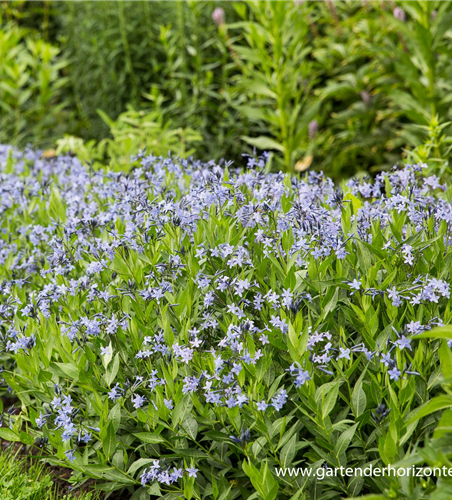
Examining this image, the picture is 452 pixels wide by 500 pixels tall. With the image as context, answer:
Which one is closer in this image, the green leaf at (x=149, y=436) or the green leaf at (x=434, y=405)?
the green leaf at (x=434, y=405)

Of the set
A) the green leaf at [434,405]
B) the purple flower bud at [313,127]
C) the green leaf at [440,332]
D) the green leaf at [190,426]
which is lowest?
the purple flower bud at [313,127]

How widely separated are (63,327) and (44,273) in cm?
45

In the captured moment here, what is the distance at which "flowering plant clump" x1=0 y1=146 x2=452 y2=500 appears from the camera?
2080 mm

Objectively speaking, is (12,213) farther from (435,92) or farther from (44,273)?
(435,92)

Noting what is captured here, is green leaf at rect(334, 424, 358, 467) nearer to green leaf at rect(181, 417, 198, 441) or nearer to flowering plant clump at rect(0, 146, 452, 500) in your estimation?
flowering plant clump at rect(0, 146, 452, 500)

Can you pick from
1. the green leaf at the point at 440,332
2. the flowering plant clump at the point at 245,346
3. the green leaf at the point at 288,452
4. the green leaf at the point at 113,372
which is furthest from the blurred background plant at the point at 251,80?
the green leaf at the point at 440,332

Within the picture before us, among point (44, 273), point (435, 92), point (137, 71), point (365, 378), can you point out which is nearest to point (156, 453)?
point (365, 378)

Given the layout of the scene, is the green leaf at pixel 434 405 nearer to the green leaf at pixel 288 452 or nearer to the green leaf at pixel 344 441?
the green leaf at pixel 344 441

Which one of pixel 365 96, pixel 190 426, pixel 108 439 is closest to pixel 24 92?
pixel 365 96

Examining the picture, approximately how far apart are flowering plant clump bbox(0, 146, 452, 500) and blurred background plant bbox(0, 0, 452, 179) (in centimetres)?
235

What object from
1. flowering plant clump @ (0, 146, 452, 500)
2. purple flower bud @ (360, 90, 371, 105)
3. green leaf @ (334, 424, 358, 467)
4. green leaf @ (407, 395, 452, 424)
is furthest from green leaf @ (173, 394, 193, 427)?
purple flower bud @ (360, 90, 371, 105)

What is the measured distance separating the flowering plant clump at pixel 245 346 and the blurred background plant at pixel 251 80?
235cm

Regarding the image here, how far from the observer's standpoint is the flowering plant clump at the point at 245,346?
6.82 ft

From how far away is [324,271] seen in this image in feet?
7.71
